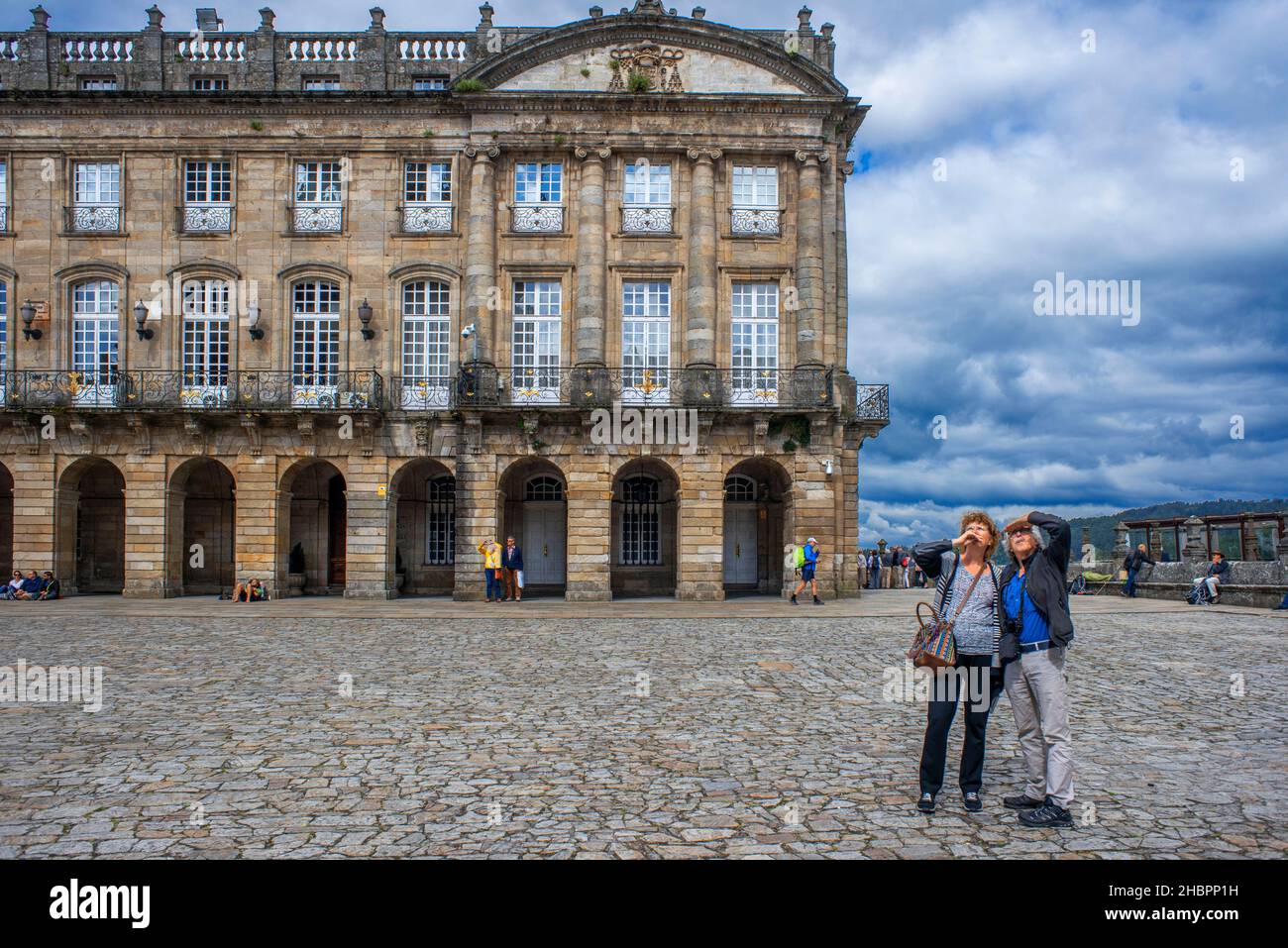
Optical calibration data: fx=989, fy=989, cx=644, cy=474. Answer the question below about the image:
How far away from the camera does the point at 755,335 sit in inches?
1157

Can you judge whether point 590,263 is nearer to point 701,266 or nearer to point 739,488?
point 701,266

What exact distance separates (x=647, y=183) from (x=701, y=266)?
10.3ft

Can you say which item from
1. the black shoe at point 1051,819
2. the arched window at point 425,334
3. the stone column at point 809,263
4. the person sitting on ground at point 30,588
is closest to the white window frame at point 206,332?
the arched window at point 425,334

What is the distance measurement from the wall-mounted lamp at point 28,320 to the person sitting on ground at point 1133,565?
33600 millimetres

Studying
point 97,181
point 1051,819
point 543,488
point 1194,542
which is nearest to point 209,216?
point 97,181

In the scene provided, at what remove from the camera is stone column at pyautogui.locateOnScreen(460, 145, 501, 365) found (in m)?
28.8

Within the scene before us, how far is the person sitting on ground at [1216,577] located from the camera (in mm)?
26891

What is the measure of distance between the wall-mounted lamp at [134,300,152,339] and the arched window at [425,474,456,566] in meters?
9.24

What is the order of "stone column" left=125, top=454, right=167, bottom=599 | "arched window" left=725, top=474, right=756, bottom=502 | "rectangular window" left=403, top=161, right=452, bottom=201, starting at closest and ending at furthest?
"stone column" left=125, top=454, right=167, bottom=599, "rectangular window" left=403, top=161, right=452, bottom=201, "arched window" left=725, top=474, right=756, bottom=502

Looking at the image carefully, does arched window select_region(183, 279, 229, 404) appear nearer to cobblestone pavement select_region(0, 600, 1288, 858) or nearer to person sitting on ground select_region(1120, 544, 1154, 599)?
cobblestone pavement select_region(0, 600, 1288, 858)

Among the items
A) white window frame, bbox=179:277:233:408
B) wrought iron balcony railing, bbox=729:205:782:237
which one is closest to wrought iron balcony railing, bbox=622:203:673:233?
wrought iron balcony railing, bbox=729:205:782:237

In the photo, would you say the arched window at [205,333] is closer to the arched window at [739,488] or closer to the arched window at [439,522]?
the arched window at [439,522]
